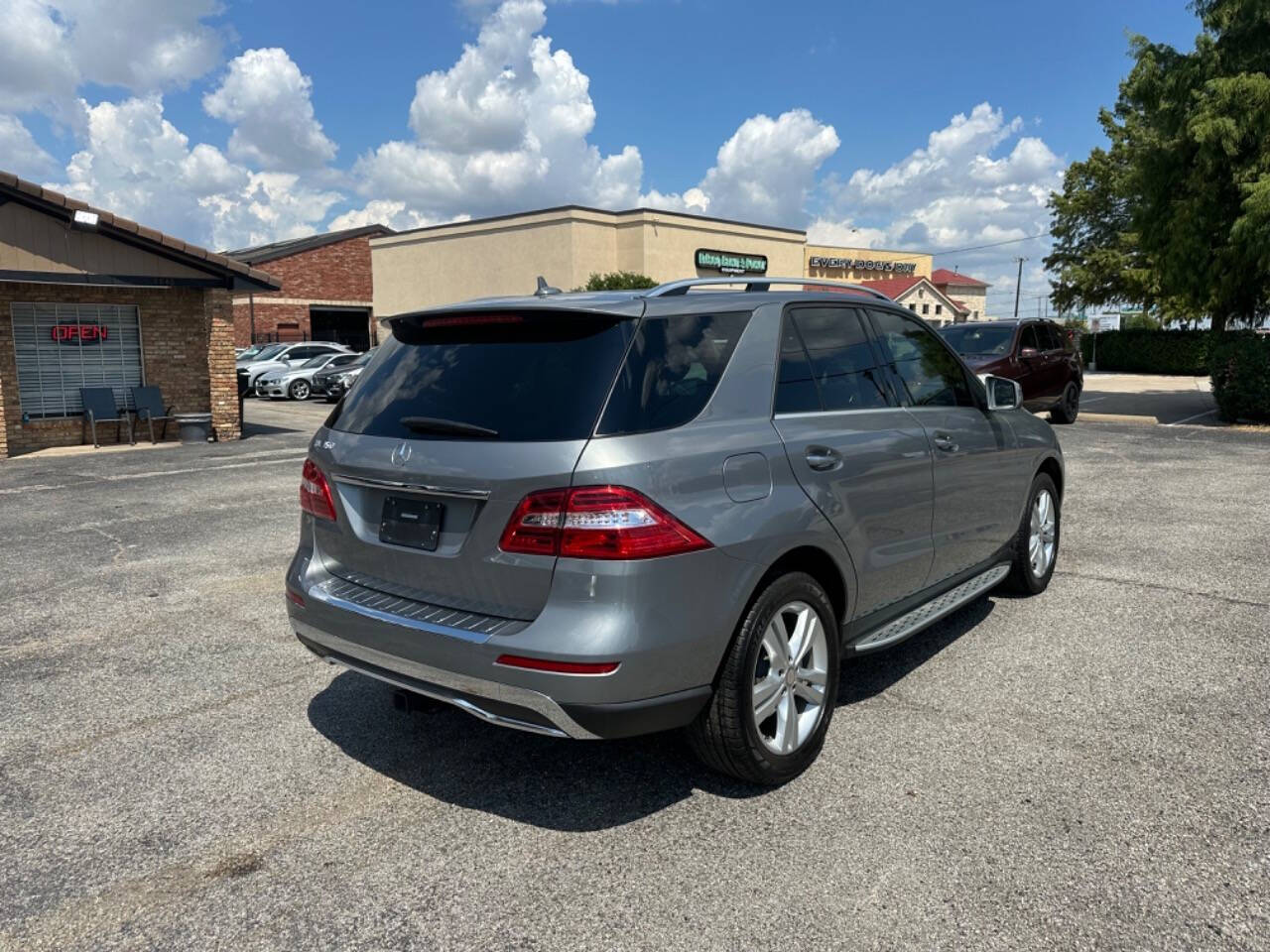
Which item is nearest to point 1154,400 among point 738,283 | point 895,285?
point 738,283

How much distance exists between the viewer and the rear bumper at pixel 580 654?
289 centimetres

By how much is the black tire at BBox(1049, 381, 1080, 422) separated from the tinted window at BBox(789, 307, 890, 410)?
13.9 meters

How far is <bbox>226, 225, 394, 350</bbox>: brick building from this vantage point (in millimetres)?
46531

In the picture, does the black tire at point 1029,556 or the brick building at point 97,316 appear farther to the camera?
the brick building at point 97,316

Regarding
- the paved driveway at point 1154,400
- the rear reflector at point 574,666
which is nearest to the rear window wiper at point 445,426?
the rear reflector at point 574,666

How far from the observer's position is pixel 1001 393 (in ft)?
17.4

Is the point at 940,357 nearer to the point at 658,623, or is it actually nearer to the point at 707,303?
the point at 707,303

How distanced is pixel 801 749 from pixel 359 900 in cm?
160

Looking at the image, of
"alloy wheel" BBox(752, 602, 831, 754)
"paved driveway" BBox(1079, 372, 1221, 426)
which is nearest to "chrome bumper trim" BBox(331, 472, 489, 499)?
"alloy wheel" BBox(752, 602, 831, 754)

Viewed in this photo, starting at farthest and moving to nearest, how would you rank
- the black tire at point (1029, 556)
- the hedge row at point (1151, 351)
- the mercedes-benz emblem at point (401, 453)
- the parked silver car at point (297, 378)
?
the hedge row at point (1151, 351), the parked silver car at point (297, 378), the black tire at point (1029, 556), the mercedes-benz emblem at point (401, 453)

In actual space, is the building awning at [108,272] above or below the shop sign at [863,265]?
below

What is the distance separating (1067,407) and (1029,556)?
500 inches

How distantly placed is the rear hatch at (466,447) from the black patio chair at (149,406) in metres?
15.1

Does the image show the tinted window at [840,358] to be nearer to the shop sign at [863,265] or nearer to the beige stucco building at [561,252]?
the beige stucco building at [561,252]
